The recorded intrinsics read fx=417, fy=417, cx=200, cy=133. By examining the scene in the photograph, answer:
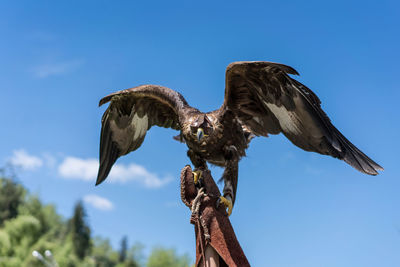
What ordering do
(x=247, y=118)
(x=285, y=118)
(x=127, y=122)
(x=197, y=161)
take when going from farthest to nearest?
(x=127, y=122) < (x=247, y=118) < (x=197, y=161) < (x=285, y=118)

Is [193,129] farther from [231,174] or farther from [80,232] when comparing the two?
[80,232]

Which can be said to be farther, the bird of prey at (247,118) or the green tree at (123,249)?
the green tree at (123,249)

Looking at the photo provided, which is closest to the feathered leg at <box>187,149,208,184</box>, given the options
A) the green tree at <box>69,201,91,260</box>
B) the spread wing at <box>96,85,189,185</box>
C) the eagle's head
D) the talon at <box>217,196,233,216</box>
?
the eagle's head

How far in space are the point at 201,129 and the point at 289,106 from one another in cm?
94

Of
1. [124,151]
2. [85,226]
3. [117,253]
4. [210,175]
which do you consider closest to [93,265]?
[85,226]

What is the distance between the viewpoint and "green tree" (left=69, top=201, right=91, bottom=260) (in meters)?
25.3

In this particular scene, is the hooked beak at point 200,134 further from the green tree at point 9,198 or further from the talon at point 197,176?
the green tree at point 9,198

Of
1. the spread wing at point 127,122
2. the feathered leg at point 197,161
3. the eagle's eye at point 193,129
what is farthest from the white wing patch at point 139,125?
the eagle's eye at point 193,129

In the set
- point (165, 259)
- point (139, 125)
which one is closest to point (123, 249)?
point (165, 259)

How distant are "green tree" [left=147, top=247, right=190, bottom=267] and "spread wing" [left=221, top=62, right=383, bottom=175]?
25966mm

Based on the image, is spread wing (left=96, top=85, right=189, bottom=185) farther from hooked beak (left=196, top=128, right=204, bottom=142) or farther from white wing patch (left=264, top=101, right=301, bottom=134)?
white wing patch (left=264, top=101, right=301, bottom=134)

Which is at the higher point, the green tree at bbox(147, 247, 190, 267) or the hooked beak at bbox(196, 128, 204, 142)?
the green tree at bbox(147, 247, 190, 267)

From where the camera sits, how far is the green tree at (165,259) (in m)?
29.3

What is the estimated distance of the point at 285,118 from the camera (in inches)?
173
